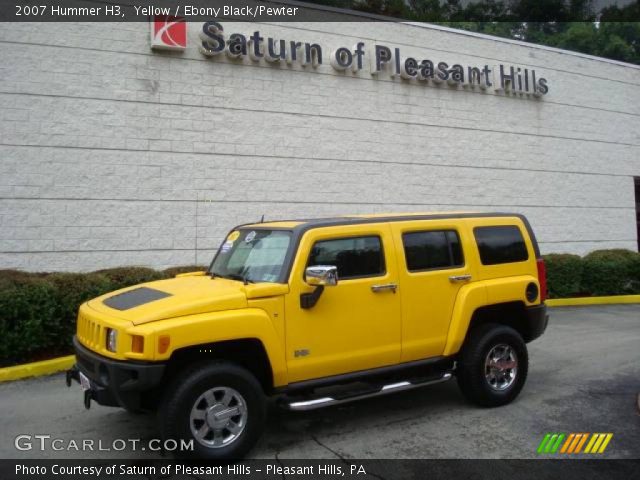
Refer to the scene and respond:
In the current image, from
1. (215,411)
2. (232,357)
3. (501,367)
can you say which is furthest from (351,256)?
(501,367)

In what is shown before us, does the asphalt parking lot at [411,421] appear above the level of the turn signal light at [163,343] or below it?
below

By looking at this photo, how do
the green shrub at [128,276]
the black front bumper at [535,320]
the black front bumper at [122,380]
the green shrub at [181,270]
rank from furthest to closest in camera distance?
1. the green shrub at [181,270]
2. the green shrub at [128,276]
3. the black front bumper at [535,320]
4. the black front bumper at [122,380]

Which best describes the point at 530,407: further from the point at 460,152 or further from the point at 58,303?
the point at 460,152

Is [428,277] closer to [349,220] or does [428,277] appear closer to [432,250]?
[432,250]

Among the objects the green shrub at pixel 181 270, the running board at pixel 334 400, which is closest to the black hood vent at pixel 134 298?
the running board at pixel 334 400

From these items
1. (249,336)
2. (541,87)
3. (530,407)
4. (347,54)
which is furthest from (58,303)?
(541,87)

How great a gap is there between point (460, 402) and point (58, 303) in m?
5.43

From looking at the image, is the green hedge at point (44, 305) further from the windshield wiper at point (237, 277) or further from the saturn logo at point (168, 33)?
the saturn logo at point (168, 33)

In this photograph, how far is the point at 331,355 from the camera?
191 inches

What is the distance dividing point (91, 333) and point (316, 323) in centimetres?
187

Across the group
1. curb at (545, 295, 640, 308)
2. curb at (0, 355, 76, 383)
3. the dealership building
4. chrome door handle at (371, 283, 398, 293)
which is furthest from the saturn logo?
curb at (545, 295, 640, 308)

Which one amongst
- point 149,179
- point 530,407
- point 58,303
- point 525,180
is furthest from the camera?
point 525,180

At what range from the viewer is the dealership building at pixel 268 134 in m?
9.99

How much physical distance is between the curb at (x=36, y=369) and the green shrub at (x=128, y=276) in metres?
1.43
